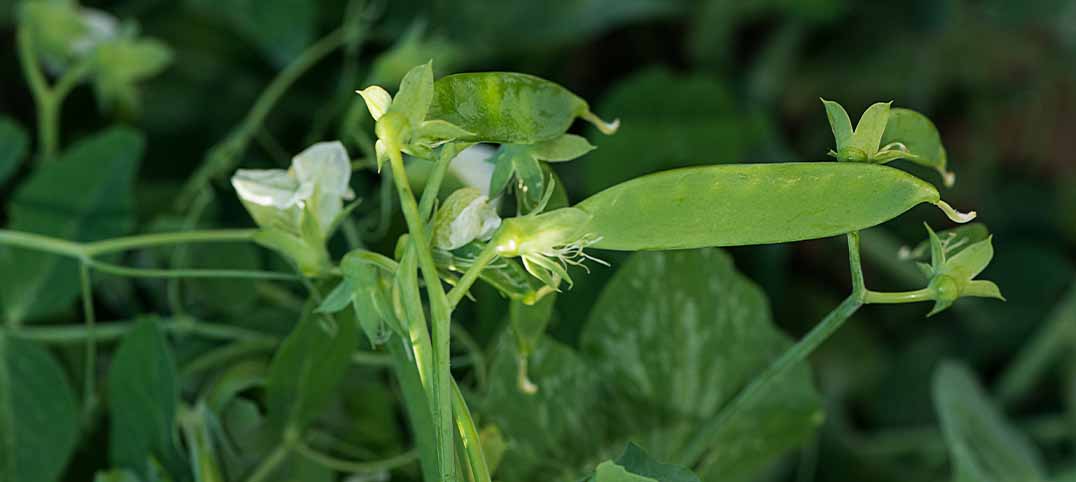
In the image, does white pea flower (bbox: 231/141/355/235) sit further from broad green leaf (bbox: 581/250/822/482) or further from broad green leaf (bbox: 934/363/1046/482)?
broad green leaf (bbox: 934/363/1046/482)

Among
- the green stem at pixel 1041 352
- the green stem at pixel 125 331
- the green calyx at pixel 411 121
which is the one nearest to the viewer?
the green calyx at pixel 411 121

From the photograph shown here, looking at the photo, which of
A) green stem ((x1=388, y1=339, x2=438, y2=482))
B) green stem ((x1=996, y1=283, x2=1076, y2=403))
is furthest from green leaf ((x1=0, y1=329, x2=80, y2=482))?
green stem ((x1=996, y1=283, x2=1076, y2=403))

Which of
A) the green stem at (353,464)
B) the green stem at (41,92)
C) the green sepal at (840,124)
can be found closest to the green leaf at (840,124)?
the green sepal at (840,124)

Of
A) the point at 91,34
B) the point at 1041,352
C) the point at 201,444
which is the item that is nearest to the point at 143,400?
the point at 201,444

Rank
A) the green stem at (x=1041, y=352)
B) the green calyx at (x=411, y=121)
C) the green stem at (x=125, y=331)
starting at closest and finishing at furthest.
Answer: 1. the green calyx at (x=411, y=121)
2. the green stem at (x=125, y=331)
3. the green stem at (x=1041, y=352)

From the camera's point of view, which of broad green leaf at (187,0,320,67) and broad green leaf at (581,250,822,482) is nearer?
broad green leaf at (581,250,822,482)

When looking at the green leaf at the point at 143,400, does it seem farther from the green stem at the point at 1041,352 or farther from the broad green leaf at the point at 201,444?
the green stem at the point at 1041,352

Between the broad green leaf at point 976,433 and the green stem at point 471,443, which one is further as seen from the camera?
the broad green leaf at point 976,433
